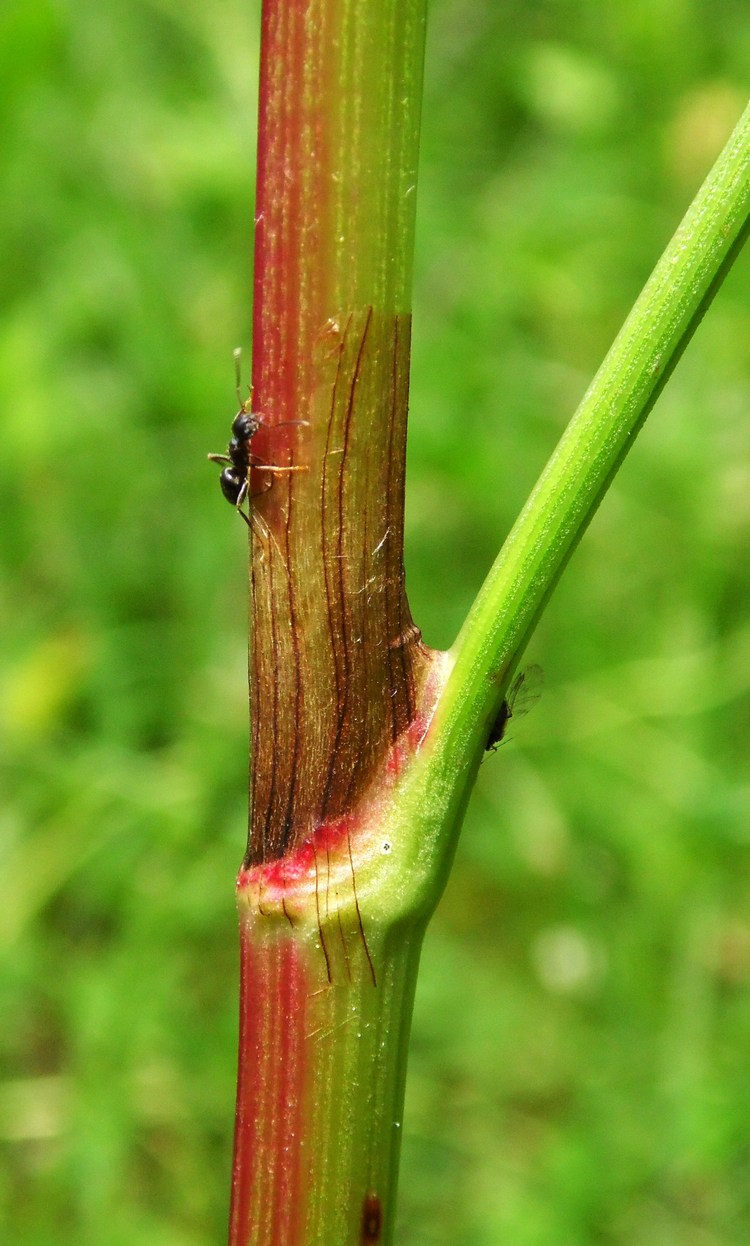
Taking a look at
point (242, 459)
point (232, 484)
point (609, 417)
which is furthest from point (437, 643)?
point (609, 417)

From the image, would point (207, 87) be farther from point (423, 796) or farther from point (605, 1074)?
point (423, 796)

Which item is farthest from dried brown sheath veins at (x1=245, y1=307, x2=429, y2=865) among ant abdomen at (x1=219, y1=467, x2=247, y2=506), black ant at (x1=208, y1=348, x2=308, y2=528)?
ant abdomen at (x1=219, y1=467, x2=247, y2=506)

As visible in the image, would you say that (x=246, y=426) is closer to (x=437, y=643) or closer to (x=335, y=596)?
(x=335, y=596)

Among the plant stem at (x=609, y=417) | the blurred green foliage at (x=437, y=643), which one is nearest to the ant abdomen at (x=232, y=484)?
the plant stem at (x=609, y=417)

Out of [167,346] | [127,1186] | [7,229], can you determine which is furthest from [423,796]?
[7,229]

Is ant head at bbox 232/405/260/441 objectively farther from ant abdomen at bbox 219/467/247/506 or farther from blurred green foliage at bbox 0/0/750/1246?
blurred green foliage at bbox 0/0/750/1246

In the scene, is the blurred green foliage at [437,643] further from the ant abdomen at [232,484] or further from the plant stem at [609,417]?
the plant stem at [609,417]
